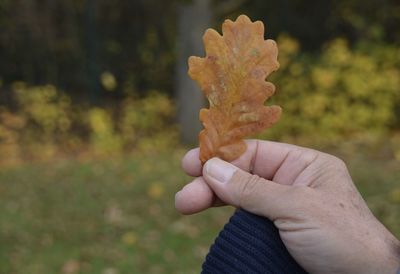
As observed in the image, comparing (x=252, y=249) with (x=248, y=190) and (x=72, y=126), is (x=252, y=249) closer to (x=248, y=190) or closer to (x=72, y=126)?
(x=248, y=190)

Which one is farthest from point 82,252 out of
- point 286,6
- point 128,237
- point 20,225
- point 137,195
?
point 286,6

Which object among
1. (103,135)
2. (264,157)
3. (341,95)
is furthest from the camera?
(103,135)

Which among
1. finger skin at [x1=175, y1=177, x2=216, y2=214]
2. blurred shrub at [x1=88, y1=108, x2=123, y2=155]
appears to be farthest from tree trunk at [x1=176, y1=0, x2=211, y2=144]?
finger skin at [x1=175, y1=177, x2=216, y2=214]

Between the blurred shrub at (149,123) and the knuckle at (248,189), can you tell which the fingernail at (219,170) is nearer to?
the knuckle at (248,189)

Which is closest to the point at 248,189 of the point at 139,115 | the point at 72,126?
the point at 139,115

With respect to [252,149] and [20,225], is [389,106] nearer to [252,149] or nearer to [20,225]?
[20,225]

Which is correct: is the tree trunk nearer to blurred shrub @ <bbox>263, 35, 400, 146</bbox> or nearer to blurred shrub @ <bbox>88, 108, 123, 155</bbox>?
blurred shrub @ <bbox>88, 108, 123, 155</bbox>
